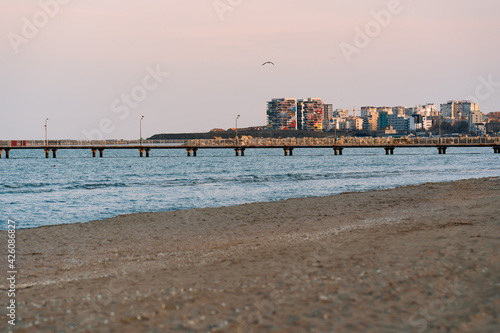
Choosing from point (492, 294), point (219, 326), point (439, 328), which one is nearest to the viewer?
point (439, 328)

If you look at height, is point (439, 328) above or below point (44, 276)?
above

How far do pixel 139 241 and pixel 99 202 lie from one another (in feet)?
48.2

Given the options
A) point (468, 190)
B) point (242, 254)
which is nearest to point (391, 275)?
point (242, 254)

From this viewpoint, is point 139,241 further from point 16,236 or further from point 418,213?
point 418,213

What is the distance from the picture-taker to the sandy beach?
21.0ft

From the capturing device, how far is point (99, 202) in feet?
94.5

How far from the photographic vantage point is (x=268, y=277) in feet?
28.4

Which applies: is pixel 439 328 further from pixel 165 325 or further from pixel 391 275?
pixel 165 325

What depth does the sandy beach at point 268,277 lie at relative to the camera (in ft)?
21.0

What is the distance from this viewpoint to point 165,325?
6387 mm

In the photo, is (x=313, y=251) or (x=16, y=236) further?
(x=16, y=236)

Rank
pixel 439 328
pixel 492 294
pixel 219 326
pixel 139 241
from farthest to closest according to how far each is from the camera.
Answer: pixel 139 241 < pixel 492 294 < pixel 219 326 < pixel 439 328

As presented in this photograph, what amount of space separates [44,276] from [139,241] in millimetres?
4500

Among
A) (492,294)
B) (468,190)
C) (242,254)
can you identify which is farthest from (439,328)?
(468,190)
